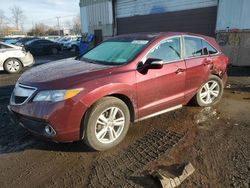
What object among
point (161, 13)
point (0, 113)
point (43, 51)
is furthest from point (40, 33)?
point (0, 113)

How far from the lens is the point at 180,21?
42.8 ft

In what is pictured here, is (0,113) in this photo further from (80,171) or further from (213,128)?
(213,128)

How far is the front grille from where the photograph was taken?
3649 mm

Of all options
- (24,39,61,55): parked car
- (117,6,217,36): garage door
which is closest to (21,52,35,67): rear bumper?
(117,6,217,36): garage door

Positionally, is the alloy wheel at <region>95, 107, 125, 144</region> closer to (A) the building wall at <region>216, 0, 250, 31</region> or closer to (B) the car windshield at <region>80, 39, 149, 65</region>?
(B) the car windshield at <region>80, 39, 149, 65</region>

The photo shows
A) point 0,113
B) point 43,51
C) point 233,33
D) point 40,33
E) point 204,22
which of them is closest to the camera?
point 0,113

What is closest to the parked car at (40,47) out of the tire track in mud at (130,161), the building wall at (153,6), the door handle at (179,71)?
the building wall at (153,6)

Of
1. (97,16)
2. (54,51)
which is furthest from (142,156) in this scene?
(54,51)

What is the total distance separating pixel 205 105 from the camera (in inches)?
226

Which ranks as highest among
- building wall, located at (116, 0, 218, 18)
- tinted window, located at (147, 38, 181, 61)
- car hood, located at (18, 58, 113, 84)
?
building wall, located at (116, 0, 218, 18)

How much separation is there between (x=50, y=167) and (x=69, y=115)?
0.74 m

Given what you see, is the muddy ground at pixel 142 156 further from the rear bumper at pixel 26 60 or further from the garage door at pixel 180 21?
the garage door at pixel 180 21

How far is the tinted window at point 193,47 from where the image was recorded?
5.04 metres

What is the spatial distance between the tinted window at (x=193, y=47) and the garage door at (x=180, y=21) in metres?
7.10
